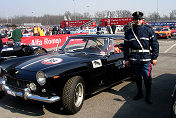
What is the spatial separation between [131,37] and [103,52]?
2.76ft

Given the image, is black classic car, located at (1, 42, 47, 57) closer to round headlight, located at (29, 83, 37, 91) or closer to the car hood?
the car hood

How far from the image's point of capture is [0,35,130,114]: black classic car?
353cm

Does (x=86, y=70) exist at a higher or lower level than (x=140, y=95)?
higher

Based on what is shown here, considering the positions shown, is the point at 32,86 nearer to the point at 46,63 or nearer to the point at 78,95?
the point at 46,63

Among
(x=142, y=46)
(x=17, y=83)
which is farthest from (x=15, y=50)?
(x=142, y=46)

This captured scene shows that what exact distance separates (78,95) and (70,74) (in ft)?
1.74

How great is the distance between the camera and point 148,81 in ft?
14.1

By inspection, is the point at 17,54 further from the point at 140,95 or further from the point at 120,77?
the point at 140,95

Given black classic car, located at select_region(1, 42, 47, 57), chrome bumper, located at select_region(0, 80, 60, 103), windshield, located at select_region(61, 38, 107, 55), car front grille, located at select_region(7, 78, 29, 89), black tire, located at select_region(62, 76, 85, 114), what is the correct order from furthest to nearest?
black classic car, located at select_region(1, 42, 47, 57), windshield, located at select_region(61, 38, 107, 55), car front grille, located at select_region(7, 78, 29, 89), black tire, located at select_region(62, 76, 85, 114), chrome bumper, located at select_region(0, 80, 60, 103)

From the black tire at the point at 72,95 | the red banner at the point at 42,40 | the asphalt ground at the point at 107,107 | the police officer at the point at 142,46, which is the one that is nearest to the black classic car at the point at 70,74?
the black tire at the point at 72,95

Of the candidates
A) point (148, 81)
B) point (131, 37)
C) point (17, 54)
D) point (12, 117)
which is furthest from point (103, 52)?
point (17, 54)

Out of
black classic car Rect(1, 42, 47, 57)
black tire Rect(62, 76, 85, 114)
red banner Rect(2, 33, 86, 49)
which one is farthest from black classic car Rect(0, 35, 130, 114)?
red banner Rect(2, 33, 86, 49)

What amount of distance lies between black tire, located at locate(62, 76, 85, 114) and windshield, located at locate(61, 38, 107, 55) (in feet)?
4.00

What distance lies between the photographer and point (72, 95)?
359 cm
